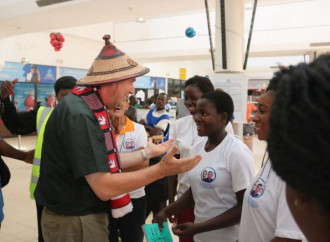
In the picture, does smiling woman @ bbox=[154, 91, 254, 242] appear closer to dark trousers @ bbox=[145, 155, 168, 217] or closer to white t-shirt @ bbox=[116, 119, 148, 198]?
white t-shirt @ bbox=[116, 119, 148, 198]

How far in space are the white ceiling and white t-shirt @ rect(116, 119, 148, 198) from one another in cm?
395

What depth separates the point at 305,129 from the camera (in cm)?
48

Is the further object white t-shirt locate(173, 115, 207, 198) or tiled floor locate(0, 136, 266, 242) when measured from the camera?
tiled floor locate(0, 136, 266, 242)

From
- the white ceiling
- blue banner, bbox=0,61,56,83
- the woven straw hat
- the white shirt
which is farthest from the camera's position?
blue banner, bbox=0,61,56,83

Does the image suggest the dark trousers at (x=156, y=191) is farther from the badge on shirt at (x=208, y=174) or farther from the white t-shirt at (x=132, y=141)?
the badge on shirt at (x=208, y=174)

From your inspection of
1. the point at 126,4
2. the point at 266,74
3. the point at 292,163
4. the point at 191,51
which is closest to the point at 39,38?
the point at 191,51

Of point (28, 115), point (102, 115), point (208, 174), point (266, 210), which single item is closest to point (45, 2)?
point (28, 115)

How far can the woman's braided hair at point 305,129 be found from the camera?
48cm

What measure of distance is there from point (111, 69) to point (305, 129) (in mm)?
1172

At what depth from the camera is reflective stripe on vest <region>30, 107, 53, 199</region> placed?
2.53m

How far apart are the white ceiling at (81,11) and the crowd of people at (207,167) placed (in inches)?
187

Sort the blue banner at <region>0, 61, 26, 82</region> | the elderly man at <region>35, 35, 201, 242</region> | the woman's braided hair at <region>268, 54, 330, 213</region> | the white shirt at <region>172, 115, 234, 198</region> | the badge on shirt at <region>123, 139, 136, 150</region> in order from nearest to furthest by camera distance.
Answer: the woman's braided hair at <region>268, 54, 330, 213</region>
the elderly man at <region>35, 35, 201, 242</region>
the white shirt at <region>172, 115, 234, 198</region>
the badge on shirt at <region>123, 139, 136, 150</region>
the blue banner at <region>0, 61, 26, 82</region>

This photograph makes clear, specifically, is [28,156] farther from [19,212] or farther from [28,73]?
[28,73]

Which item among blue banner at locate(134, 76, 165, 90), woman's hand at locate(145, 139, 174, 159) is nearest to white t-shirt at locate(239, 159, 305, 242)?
woman's hand at locate(145, 139, 174, 159)
